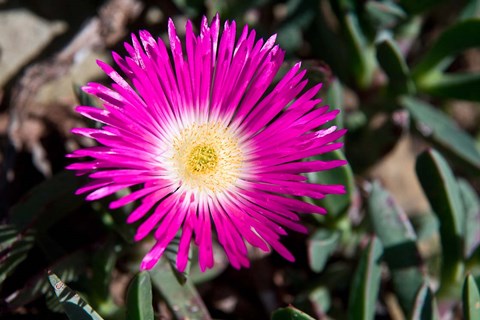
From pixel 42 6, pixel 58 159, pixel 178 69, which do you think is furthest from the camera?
pixel 42 6

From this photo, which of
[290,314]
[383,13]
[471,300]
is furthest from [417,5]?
[290,314]

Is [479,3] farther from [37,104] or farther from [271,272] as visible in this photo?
[37,104]

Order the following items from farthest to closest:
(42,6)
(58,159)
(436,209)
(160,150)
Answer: (42,6) < (58,159) < (436,209) < (160,150)

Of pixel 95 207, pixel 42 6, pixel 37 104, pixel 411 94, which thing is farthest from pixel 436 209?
pixel 42 6

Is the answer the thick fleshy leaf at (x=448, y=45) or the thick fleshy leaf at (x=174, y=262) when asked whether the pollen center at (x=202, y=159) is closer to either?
the thick fleshy leaf at (x=174, y=262)

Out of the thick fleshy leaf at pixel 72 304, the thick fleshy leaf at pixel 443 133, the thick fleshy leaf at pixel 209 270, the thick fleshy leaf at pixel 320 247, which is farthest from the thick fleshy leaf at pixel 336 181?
the thick fleshy leaf at pixel 72 304

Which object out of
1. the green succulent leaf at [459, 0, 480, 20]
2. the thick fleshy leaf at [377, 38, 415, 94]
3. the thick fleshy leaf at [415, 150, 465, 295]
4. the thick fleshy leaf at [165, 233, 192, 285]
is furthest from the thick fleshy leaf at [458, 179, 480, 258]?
the thick fleshy leaf at [165, 233, 192, 285]
